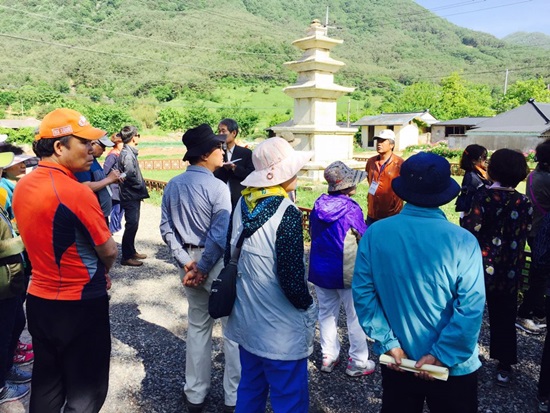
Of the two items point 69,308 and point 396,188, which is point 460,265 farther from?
point 69,308

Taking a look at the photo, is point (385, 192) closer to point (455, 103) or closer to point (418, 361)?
point (418, 361)

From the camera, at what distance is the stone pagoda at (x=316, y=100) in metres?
12.1

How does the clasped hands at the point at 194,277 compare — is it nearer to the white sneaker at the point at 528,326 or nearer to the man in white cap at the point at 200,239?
the man in white cap at the point at 200,239

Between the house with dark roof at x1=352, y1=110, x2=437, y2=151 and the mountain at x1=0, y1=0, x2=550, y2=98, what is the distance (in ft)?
99.3

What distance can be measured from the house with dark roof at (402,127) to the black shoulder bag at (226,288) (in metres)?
46.3

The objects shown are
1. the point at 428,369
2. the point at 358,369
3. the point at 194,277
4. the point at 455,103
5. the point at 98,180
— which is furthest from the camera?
the point at 455,103

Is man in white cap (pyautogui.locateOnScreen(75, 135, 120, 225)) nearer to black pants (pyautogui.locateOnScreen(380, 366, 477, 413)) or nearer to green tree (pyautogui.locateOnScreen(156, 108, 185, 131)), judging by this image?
black pants (pyautogui.locateOnScreen(380, 366, 477, 413))

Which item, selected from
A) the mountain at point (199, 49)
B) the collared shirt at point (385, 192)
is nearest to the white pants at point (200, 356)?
the collared shirt at point (385, 192)

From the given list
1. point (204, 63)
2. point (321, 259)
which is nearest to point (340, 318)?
point (321, 259)

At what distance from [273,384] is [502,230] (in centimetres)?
211

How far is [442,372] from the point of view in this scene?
1921mm

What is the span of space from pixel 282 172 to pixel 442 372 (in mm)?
Answer: 1225

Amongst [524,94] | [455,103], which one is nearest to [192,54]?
[455,103]

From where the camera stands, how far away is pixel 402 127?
47.8 metres
